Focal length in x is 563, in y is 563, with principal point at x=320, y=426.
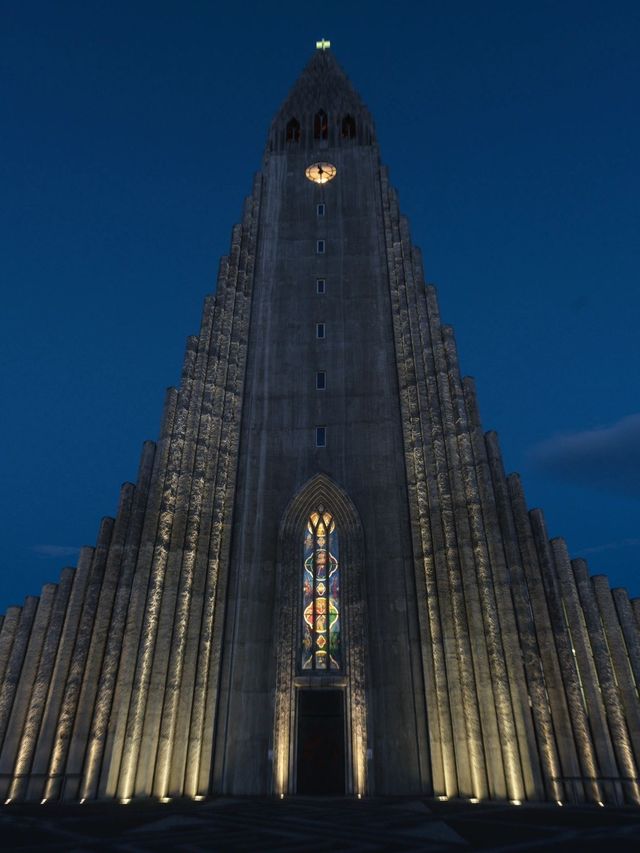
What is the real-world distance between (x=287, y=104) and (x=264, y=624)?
104 feet

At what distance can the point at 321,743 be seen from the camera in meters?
19.3

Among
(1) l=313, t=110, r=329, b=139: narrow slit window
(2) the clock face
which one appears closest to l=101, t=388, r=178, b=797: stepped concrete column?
(2) the clock face

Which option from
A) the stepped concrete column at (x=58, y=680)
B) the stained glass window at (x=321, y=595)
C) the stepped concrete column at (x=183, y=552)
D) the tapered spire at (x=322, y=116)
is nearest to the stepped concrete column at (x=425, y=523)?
the stained glass window at (x=321, y=595)

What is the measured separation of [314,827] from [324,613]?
10.2 metres

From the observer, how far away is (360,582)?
70.3ft

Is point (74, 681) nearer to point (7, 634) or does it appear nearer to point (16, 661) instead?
point (16, 661)

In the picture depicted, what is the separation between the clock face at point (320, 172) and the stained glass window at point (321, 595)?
19565mm

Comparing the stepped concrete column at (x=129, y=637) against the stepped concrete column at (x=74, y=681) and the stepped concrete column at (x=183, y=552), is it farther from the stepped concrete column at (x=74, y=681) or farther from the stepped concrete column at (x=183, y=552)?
the stepped concrete column at (x=74, y=681)

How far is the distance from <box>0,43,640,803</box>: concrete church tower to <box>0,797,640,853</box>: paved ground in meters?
2.08

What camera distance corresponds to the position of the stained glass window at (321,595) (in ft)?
68.0

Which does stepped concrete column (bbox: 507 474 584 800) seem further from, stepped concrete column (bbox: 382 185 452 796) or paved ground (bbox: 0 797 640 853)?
stepped concrete column (bbox: 382 185 452 796)

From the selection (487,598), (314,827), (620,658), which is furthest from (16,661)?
(620,658)

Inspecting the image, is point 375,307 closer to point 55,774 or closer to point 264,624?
point 264,624

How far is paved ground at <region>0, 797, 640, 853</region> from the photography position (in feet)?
29.4
